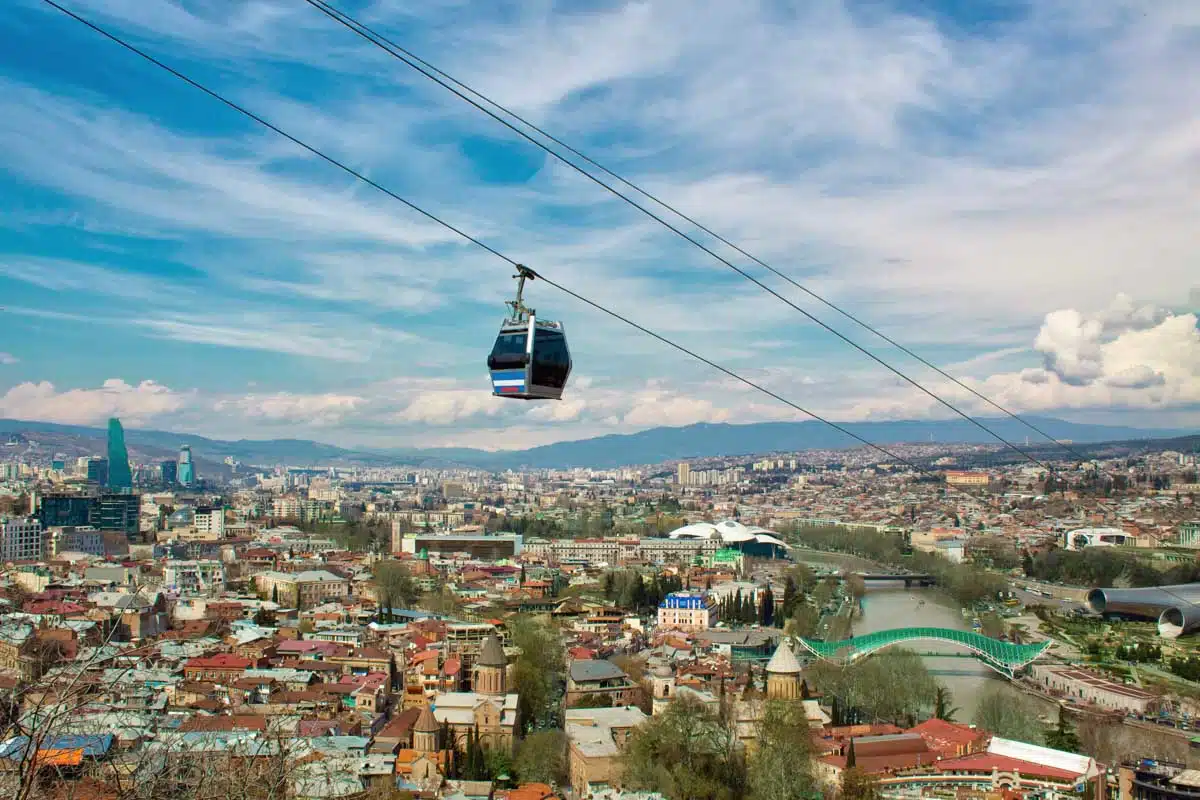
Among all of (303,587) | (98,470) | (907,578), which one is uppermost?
(98,470)

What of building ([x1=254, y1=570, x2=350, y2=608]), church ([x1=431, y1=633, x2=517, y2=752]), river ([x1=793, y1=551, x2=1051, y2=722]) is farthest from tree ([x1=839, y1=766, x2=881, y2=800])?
building ([x1=254, y1=570, x2=350, y2=608])

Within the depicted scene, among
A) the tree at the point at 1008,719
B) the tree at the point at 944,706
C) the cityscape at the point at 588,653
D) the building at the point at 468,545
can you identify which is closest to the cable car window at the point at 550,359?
the cityscape at the point at 588,653

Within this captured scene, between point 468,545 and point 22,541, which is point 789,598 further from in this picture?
point 22,541

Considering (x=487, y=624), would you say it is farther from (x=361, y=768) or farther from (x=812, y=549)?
(x=812, y=549)

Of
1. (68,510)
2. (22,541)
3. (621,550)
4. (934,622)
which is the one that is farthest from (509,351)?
(68,510)

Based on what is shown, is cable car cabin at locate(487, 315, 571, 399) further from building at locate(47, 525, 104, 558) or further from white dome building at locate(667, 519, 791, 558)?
white dome building at locate(667, 519, 791, 558)

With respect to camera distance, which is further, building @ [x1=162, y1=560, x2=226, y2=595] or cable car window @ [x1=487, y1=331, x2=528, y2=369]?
building @ [x1=162, y1=560, x2=226, y2=595]

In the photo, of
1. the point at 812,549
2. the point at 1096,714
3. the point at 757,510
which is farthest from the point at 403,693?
the point at 757,510
